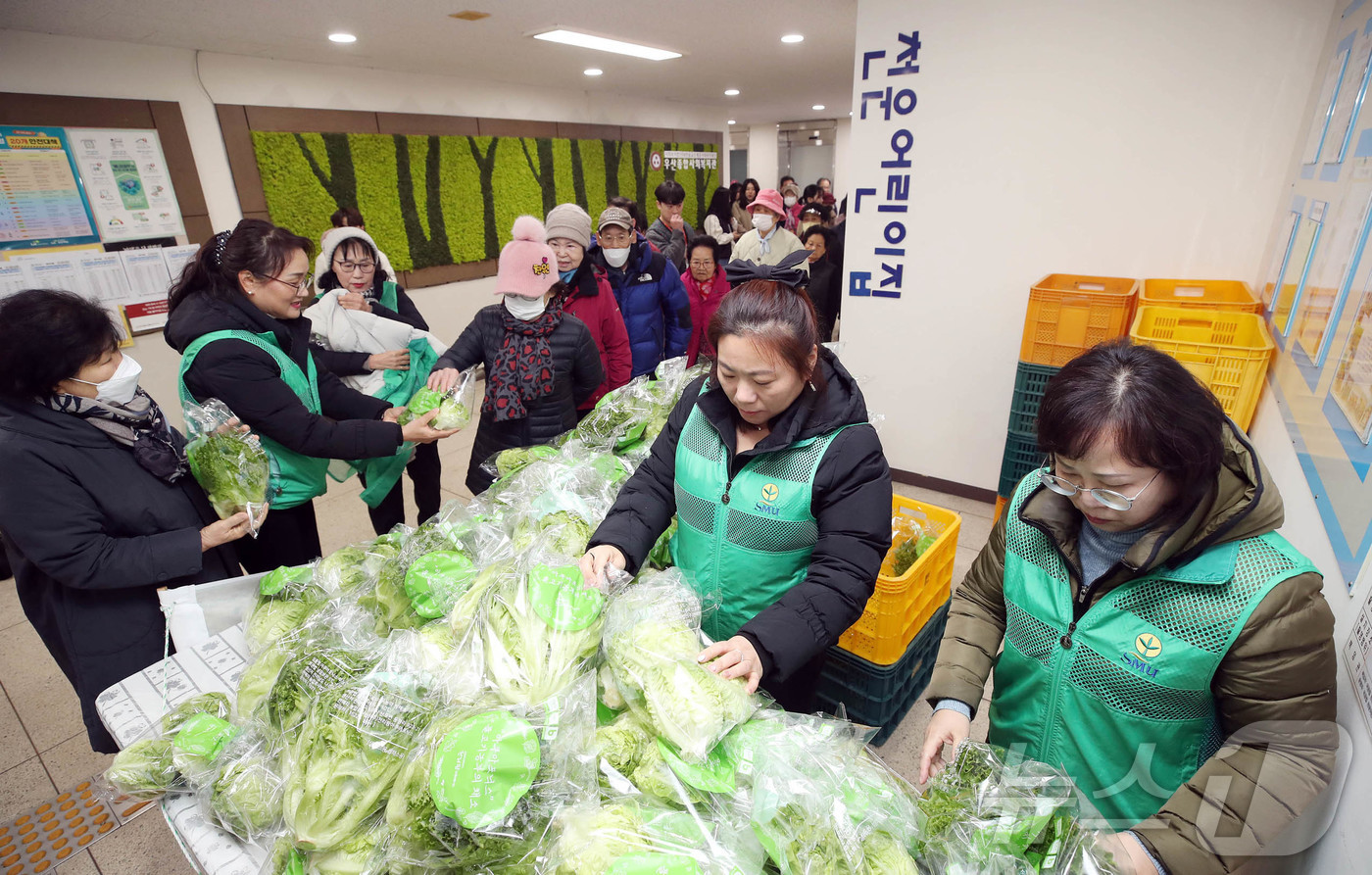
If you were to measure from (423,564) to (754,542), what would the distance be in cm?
75

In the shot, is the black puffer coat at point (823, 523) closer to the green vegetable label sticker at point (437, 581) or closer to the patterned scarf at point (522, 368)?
the green vegetable label sticker at point (437, 581)

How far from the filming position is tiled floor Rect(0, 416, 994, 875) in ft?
6.97

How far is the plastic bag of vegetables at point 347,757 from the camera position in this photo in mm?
957

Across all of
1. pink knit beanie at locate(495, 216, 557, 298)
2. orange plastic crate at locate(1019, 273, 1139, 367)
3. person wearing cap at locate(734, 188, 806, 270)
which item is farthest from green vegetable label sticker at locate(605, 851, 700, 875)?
person wearing cap at locate(734, 188, 806, 270)

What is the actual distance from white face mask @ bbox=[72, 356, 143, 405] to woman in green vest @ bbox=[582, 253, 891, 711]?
1.42 metres

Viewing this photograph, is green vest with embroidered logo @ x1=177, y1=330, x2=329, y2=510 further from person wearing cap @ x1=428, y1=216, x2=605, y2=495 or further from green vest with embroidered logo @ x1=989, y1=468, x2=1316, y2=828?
green vest with embroidered logo @ x1=989, y1=468, x2=1316, y2=828

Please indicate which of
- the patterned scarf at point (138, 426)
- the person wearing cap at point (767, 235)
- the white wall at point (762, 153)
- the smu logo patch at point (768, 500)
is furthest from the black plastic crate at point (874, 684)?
the white wall at point (762, 153)

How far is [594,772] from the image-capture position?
37.6 inches

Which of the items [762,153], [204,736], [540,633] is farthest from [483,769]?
[762,153]

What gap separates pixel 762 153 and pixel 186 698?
14.6 m

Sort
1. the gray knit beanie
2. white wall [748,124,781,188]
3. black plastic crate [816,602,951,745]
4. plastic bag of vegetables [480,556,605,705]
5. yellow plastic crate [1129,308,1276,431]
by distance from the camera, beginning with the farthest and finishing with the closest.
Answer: white wall [748,124,781,188] < the gray knit beanie < yellow plastic crate [1129,308,1276,431] < black plastic crate [816,602,951,745] < plastic bag of vegetables [480,556,605,705]

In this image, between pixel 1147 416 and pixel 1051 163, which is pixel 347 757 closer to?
pixel 1147 416

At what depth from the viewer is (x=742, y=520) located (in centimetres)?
145

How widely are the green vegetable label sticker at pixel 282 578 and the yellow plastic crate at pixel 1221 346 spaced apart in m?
2.97
